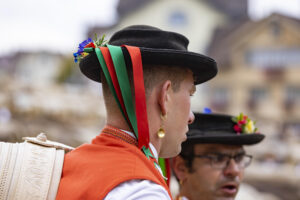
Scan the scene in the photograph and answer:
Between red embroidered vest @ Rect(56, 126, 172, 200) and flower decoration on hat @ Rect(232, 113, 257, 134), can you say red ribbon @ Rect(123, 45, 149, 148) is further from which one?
flower decoration on hat @ Rect(232, 113, 257, 134)

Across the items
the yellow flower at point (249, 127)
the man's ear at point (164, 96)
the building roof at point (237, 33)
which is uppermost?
the building roof at point (237, 33)

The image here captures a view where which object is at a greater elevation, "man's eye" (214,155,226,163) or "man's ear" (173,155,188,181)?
"man's eye" (214,155,226,163)

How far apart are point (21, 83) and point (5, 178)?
18.3 metres

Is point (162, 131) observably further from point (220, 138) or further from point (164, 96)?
point (220, 138)

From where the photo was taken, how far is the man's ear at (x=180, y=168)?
3.22m

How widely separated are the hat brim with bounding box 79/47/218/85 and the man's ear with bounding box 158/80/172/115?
0.10m

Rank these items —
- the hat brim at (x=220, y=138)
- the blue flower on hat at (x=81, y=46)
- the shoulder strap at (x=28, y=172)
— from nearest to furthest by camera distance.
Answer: the shoulder strap at (x=28, y=172), the blue flower on hat at (x=81, y=46), the hat brim at (x=220, y=138)

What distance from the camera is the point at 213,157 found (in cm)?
312

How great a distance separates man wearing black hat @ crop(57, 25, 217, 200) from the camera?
56.6 inches

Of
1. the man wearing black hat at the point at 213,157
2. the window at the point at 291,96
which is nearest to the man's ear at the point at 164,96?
the man wearing black hat at the point at 213,157

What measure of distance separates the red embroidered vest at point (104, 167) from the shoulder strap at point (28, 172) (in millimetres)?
44

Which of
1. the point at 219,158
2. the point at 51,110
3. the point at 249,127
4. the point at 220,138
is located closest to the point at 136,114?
the point at 220,138

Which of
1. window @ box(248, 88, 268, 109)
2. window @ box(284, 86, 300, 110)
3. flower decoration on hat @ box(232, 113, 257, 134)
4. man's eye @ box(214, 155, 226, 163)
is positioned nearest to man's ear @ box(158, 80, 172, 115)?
man's eye @ box(214, 155, 226, 163)

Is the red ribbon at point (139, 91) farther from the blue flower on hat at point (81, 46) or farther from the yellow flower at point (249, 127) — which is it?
the yellow flower at point (249, 127)
